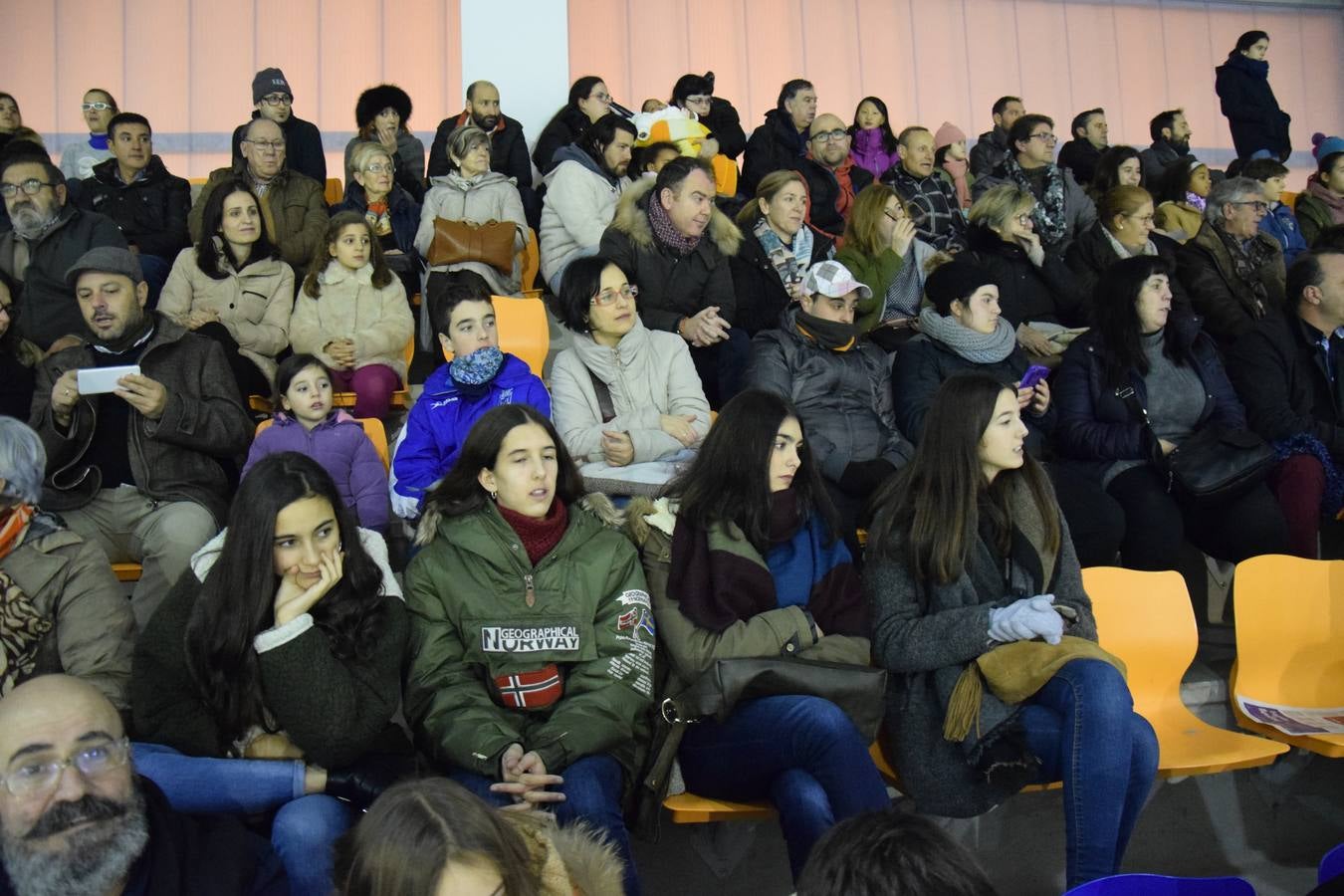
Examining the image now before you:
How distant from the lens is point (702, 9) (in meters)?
9.55

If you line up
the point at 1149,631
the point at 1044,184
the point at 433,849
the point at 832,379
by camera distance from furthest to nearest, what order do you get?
the point at 1044,184
the point at 832,379
the point at 1149,631
the point at 433,849

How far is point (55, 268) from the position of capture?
15.2 ft

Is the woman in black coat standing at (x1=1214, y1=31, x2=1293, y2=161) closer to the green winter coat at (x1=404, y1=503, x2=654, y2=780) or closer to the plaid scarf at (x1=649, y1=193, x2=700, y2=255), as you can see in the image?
the plaid scarf at (x1=649, y1=193, x2=700, y2=255)

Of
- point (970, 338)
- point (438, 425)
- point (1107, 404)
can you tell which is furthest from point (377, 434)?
point (1107, 404)

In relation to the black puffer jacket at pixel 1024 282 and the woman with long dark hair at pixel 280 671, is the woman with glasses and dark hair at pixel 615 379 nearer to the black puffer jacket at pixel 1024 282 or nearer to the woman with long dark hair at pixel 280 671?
the woman with long dark hair at pixel 280 671

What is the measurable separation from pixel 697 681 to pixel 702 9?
25.6ft

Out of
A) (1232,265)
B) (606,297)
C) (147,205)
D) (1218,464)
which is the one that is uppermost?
(147,205)

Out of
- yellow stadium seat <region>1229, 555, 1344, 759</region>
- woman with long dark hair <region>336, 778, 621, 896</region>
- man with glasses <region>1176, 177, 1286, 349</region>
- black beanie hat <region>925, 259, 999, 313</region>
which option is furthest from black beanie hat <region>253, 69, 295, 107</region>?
woman with long dark hair <region>336, 778, 621, 896</region>

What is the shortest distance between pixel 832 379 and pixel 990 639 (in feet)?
4.93

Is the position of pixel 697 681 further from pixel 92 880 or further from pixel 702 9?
pixel 702 9

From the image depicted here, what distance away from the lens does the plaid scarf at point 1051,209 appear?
19.2 ft

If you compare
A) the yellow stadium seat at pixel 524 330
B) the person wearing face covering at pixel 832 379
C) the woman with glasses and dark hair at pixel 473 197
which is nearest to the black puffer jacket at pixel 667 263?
the yellow stadium seat at pixel 524 330

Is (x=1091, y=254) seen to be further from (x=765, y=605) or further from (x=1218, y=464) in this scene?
(x=765, y=605)

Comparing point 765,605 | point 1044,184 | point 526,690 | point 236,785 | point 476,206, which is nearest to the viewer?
point 236,785
